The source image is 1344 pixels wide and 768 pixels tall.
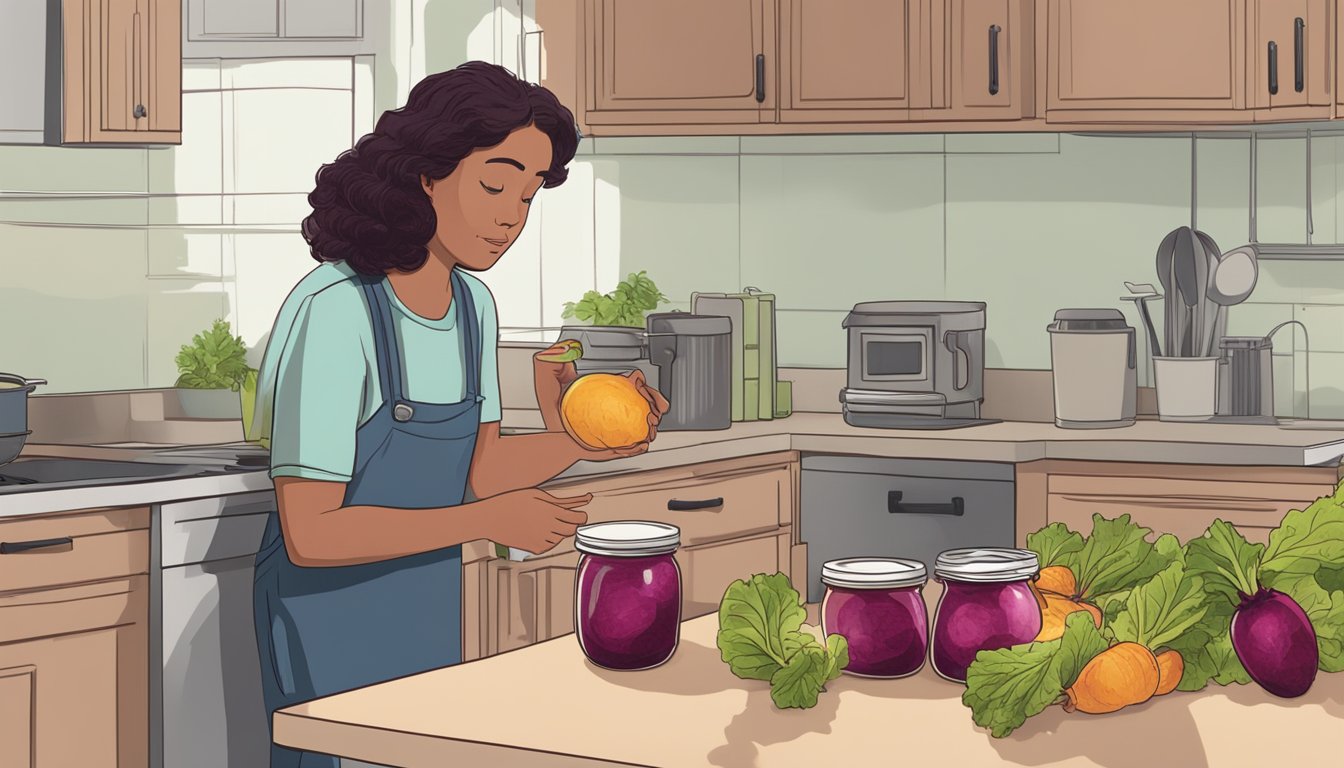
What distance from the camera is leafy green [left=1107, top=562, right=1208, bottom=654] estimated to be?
4.30ft

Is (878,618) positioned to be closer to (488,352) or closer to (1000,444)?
(488,352)

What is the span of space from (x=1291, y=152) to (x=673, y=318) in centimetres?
151

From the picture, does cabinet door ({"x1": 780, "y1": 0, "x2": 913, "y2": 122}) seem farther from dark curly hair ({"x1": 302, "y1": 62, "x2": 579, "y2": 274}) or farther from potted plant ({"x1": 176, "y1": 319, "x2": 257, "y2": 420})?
dark curly hair ({"x1": 302, "y1": 62, "x2": 579, "y2": 274})

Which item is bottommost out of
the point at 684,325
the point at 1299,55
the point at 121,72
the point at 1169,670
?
the point at 1169,670

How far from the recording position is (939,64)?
368 cm

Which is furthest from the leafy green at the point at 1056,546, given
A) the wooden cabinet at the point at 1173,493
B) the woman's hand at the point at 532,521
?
the wooden cabinet at the point at 1173,493

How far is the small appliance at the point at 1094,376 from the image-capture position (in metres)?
3.64

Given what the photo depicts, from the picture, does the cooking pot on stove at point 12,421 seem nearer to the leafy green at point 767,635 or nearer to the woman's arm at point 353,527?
the woman's arm at point 353,527

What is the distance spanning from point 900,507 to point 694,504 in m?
0.46

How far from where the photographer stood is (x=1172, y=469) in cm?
335

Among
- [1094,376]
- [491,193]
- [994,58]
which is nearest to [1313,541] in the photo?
[491,193]

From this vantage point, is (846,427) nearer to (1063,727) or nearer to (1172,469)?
(1172,469)

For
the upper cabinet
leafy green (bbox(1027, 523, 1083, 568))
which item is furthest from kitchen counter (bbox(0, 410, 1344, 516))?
leafy green (bbox(1027, 523, 1083, 568))

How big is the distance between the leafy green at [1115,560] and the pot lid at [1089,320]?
7.34 feet
